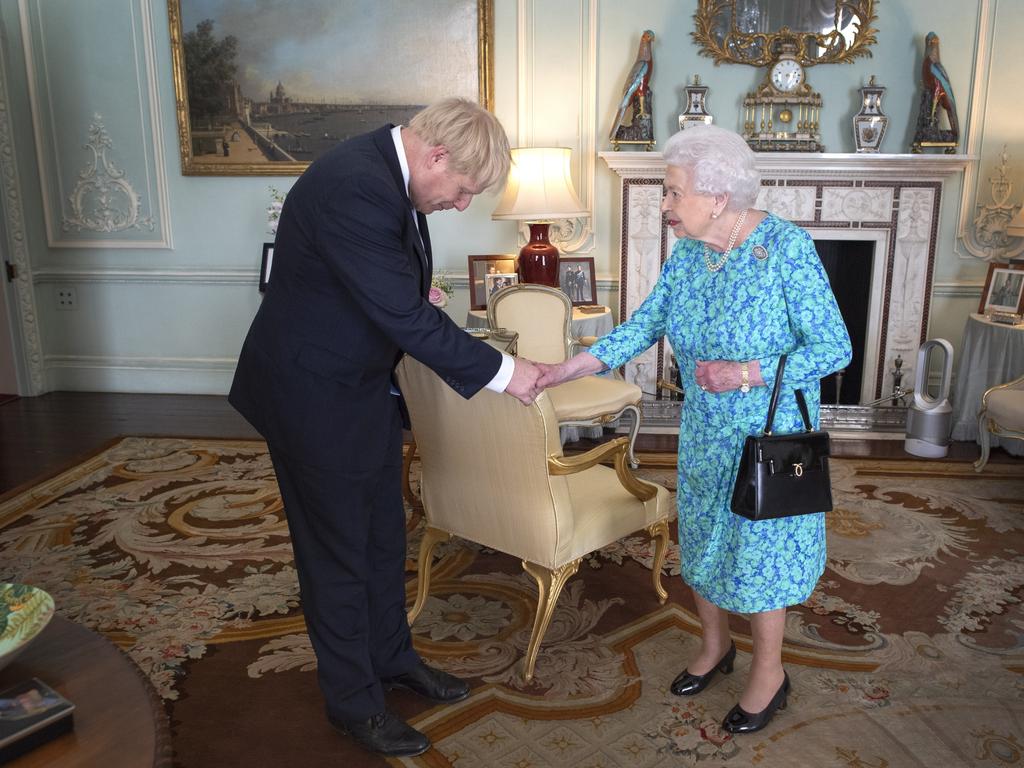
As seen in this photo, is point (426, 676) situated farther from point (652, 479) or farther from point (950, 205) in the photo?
point (950, 205)

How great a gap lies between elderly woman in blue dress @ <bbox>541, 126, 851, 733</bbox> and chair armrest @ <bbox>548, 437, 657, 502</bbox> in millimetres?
225

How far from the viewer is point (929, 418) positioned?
15.3 ft

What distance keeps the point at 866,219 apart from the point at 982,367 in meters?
1.06

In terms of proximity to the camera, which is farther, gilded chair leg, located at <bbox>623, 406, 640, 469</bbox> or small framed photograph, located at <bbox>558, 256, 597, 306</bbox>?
small framed photograph, located at <bbox>558, 256, 597, 306</bbox>

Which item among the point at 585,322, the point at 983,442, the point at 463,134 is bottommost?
the point at 983,442

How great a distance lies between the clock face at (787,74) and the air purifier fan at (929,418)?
1688 millimetres

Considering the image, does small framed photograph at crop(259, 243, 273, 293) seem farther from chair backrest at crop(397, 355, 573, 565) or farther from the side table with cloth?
the side table with cloth

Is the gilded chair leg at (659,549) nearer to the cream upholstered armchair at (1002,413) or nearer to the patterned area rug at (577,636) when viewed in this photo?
the patterned area rug at (577,636)

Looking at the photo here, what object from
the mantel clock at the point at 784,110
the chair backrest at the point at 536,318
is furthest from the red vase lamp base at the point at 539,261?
the mantel clock at the point at 784,110

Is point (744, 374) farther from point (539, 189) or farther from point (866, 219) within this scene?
point (866, 219)

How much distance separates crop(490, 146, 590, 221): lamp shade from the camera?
4762mm

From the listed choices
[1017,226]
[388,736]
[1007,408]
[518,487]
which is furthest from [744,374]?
[1017,226]

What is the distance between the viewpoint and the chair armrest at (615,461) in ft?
7.65

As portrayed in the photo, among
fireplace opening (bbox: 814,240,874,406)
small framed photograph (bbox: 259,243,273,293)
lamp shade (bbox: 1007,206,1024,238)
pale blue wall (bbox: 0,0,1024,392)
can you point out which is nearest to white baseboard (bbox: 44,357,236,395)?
pale blue wall (bbox: 0,0,1024,392)
